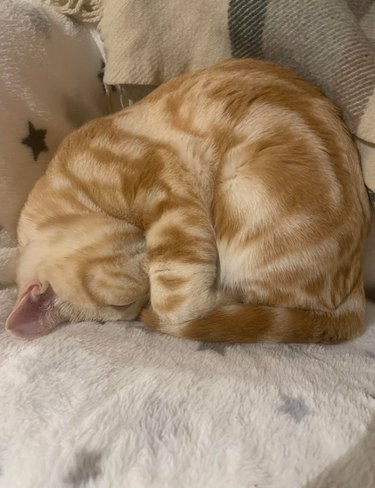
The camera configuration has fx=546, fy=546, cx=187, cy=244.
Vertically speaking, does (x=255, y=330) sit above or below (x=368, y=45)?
below

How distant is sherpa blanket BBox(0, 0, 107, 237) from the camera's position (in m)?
1.27

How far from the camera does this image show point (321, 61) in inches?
44.6

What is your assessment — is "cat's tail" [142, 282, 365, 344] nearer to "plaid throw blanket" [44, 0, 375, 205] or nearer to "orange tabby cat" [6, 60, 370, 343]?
"orange tabby cat" [6, 60, 370, 343]

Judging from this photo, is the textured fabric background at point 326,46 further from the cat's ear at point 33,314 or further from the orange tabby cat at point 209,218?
the cat's ear at point 33,314

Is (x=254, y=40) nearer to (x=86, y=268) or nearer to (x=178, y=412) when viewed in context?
(x=86, y=268)

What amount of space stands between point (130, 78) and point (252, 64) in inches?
11.5

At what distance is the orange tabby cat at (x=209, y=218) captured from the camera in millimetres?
1083

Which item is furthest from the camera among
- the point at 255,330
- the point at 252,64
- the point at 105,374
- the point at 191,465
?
the point at 252,64

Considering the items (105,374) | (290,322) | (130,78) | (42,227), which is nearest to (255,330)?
(290,322)

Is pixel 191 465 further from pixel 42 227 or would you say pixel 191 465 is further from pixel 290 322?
pixel 42 227

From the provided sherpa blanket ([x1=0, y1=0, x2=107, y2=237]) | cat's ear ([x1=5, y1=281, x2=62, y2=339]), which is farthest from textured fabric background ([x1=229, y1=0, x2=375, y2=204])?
cat's ear ([x1=5, y1=281, x2=62, y2=339])

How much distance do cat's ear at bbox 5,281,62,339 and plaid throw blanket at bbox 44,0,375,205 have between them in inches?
20.8

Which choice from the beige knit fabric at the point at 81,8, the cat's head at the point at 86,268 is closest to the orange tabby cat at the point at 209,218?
the cat's head at the point at 86,268

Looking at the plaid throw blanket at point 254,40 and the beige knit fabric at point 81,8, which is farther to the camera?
Result: the beige knit fabric at point 81,8
